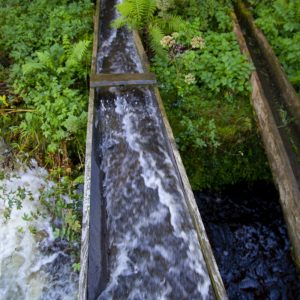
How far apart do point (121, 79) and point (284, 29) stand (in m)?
3.40

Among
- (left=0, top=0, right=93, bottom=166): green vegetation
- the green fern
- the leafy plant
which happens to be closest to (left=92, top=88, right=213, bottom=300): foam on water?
the leafy plant

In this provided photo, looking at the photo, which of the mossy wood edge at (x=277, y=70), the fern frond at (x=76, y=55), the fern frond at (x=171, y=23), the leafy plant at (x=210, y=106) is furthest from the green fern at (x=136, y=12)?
the mossy wood edge at (x=277, y=70)

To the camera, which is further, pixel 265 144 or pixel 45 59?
pixel 45 59

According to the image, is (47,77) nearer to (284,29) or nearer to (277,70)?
(277,70)

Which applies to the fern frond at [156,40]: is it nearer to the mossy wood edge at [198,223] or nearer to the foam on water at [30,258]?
the mossy wood edge at [198,223]

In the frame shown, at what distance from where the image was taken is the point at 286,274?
3.96m

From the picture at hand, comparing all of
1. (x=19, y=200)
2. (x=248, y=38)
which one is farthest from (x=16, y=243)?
(x=248, y=38)

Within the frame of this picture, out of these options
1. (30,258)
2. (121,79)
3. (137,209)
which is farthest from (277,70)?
(30,258)

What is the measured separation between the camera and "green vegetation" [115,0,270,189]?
4664 mm

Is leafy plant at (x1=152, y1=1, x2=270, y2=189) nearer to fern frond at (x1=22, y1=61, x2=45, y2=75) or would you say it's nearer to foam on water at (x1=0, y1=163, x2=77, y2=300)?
fern frond at (x1=22, y1=61, x2=45, y2=75)

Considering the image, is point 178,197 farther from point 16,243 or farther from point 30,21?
point 30,21

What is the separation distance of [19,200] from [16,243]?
22.1 inches

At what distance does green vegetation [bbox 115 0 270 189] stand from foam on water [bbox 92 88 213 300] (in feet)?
1.69

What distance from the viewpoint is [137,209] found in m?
3.78
